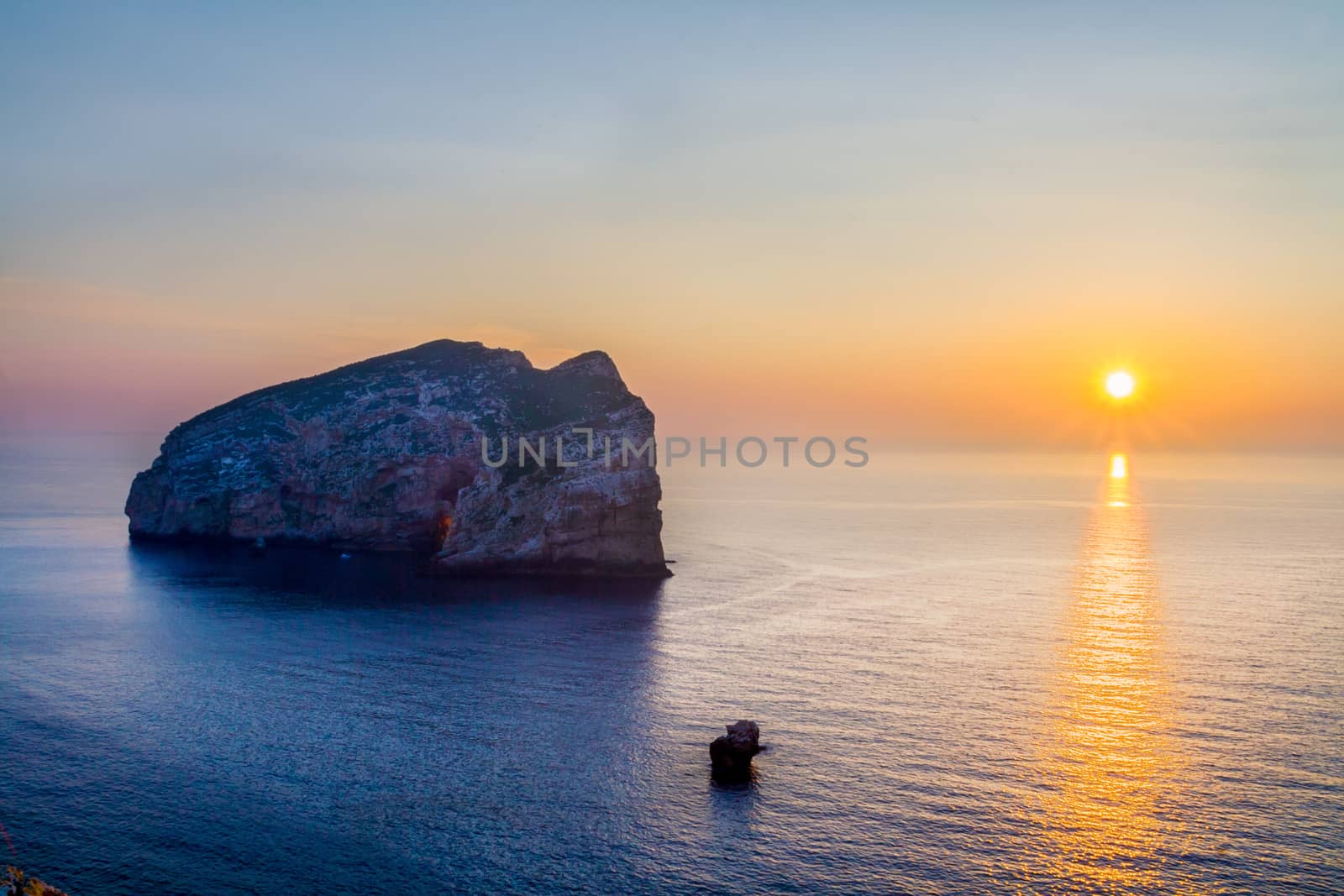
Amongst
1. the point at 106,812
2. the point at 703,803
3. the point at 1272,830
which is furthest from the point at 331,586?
the point at 1272,830

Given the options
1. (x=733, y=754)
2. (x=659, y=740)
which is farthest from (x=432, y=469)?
(x=733, y=754)

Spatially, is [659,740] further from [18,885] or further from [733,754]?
[18,885]

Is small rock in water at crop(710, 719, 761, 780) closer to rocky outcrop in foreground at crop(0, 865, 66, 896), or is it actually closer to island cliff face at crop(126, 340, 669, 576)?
rocky outcrop in foreground at crop(0, 865, 66, 896)

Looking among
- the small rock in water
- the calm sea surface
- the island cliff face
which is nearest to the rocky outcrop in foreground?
the calm sea surface

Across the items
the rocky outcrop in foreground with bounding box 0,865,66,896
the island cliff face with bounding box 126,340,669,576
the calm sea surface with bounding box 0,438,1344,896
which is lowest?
the calm sea surface with bounding box 0,438,1344,896

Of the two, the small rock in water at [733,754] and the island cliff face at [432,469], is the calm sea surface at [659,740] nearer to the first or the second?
the small rock in water at [733,754]

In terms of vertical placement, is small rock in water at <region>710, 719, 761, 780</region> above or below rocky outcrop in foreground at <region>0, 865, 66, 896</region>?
→ below
